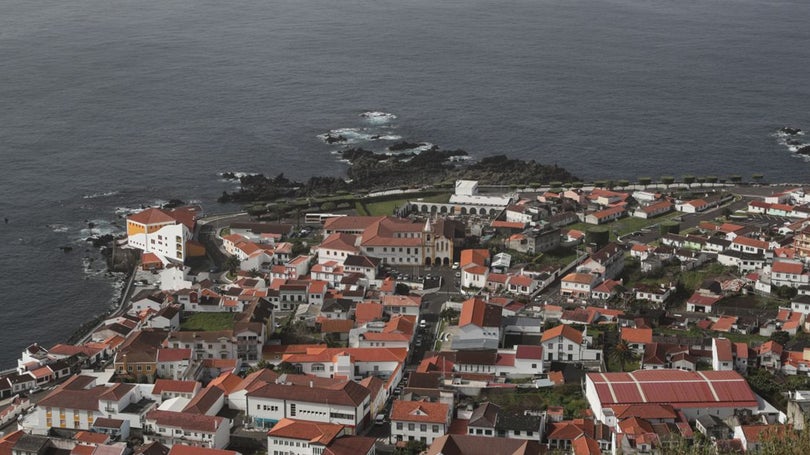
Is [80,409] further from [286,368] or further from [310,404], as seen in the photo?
[310,404]

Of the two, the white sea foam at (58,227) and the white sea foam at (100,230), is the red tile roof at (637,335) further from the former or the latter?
the white sea foam at (58,227)

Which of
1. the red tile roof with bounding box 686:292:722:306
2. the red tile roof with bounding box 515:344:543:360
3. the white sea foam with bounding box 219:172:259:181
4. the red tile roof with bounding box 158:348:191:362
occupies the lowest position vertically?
the white sea foam with bounding box 219:172:259:181

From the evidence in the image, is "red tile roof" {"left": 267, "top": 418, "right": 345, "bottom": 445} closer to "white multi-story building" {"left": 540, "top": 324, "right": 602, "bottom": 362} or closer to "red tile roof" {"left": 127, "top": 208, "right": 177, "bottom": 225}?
"white multi-story building" {"left": 540, "top": 324, "right": 602, "bottom": 362}

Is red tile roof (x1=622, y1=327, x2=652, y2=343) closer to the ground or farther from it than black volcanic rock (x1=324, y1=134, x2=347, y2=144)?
farther from it

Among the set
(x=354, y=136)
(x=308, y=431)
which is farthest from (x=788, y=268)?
(x=354, y=136)

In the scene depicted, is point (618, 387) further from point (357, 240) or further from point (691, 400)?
point (357, 240)

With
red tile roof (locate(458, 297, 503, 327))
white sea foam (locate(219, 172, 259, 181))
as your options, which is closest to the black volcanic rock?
white sea foam (locate(219, 172, 259, 181))
